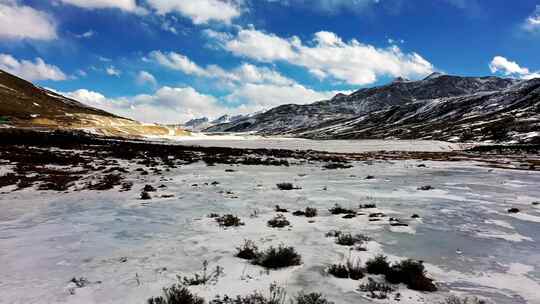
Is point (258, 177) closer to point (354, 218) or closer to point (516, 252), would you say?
point (354, 218)

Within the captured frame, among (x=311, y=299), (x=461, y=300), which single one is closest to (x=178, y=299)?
(x=311, y=299)

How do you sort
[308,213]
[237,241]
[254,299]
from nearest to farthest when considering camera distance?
[254,299], [237,241], [308,213]

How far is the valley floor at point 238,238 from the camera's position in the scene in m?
7.33

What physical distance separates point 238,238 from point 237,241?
344 millimetres

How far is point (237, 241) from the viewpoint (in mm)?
10852

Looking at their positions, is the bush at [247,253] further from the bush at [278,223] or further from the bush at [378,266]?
the bush at [278,223]

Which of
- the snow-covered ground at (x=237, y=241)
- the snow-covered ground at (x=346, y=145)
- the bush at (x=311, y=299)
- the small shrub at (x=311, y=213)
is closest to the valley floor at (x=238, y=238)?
the snow-covered ground at (x=237, y=241)

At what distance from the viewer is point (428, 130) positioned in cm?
18225

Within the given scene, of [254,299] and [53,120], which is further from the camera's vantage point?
[53,120]

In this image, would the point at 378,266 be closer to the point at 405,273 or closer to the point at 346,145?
the point at 405,273

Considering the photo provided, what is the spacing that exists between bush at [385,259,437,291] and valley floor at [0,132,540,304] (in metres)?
0.23

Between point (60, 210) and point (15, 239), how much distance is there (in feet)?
15.7

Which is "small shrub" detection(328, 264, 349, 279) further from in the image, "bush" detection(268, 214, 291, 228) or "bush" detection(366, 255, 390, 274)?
"bush" detection(268, 214, 291, 228)

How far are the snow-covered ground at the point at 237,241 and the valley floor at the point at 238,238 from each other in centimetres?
4
